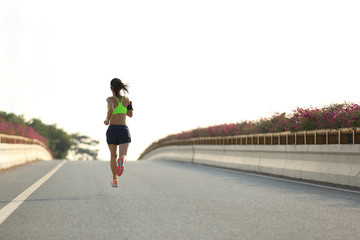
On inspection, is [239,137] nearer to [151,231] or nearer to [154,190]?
[154,190]

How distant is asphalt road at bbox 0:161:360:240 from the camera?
636cm

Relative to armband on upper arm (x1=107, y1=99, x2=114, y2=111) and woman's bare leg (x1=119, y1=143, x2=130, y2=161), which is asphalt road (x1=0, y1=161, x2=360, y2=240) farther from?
armband on upper arm (x1=107, y1=99, x2=114, y2=111)

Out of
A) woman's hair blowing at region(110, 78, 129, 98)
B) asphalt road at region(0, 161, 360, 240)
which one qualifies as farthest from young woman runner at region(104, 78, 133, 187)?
asphalt road at region(0, 161, 360, 240)

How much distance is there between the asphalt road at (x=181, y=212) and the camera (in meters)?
6.36

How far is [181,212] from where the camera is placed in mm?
8016

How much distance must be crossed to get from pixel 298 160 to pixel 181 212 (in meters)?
7.55

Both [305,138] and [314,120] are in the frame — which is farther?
[314,120]

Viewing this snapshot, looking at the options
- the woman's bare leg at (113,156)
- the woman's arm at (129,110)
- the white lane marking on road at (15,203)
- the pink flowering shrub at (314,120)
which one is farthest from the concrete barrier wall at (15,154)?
the pink flowering shrub at (314,120)

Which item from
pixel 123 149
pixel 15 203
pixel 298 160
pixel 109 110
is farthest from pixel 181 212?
pixel 298 160

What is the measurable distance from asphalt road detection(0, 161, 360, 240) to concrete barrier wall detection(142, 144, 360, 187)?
731 millimetres

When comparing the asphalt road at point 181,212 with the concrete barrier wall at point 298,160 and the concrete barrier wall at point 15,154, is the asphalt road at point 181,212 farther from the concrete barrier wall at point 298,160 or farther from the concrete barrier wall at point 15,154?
the concrete barrier wall at point 15,154

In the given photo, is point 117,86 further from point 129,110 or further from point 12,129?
point 12,129

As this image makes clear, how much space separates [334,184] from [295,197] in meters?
2.75

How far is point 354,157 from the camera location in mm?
11852
